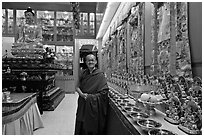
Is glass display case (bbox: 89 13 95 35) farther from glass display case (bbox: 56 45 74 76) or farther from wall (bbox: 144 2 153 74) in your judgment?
wall (bbox: 144 2 153 74)

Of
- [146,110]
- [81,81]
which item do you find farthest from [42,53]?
[146,110]


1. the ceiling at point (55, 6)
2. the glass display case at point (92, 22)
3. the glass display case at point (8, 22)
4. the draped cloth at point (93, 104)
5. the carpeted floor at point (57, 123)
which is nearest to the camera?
the draped cloth at point (93, 104)

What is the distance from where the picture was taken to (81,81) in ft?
9.62

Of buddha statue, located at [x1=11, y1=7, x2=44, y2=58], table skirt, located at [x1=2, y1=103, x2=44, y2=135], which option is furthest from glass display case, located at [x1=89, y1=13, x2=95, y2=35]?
table skirt, located at [x1=2, y1=103, x2=44, y2=135]

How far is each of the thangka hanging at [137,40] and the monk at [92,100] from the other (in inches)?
31.1

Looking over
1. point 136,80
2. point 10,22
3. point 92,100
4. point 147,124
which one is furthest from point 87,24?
point 147,124

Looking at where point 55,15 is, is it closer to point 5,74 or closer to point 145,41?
point 5,74

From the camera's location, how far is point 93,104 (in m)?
2.75

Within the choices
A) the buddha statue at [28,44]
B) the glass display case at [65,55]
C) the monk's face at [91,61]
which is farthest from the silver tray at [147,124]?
the glass display case at [65,55]

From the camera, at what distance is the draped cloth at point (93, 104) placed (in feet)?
9.06

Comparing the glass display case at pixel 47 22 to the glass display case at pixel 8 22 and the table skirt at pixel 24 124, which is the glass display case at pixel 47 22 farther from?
the table skirt at pixel 24 124

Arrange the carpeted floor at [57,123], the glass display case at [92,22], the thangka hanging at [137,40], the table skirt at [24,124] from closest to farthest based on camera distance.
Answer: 1. the table skirt at [24,124]
2. the thangka hanging at [137,40]
3. the carpeted floor at [57,123]
4. the glass display case at [92,22]

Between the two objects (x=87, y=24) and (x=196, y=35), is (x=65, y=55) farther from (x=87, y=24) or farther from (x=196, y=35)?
(x=196, y=35)

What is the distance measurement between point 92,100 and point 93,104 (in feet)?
0.16
